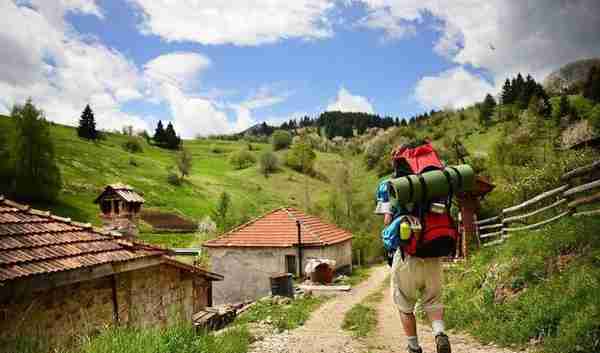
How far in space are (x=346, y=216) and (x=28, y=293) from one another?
36.5 meters

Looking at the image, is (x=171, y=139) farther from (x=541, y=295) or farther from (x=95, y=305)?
(x=541, y=295)

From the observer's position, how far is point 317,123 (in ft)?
600

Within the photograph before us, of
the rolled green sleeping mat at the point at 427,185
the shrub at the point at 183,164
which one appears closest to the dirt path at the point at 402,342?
the rolled green sleeping mat at the point at 427,185

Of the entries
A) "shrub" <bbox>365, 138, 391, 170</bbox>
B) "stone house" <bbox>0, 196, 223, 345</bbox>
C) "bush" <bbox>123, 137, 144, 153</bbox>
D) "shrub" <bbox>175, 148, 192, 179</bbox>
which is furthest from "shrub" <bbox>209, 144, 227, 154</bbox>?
"stone house" <bbox>0, 196, 223, 345</bbox>

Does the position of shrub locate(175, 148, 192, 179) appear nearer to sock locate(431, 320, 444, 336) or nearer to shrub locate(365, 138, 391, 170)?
shrub locate(365, 138, 391, 170)

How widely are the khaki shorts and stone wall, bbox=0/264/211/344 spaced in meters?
2.39

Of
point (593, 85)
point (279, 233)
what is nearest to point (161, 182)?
point (279, 233)

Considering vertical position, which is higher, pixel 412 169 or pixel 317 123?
pixel 317 123

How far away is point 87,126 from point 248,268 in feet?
233

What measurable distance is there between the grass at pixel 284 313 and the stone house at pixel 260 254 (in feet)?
22.3

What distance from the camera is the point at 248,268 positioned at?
74.4 feet

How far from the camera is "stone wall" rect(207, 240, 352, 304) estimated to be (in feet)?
73.5

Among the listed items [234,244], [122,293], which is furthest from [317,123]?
[122,293]

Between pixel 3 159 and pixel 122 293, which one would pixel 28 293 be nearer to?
pixel 122 293
